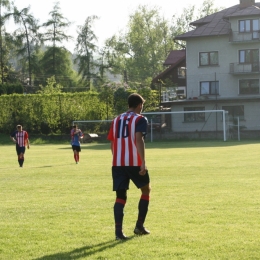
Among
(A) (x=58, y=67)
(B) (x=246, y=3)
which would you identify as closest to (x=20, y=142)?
(B) (x=246, y=3)

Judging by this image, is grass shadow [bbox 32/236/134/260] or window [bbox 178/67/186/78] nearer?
grass shadow [bbox 32/236/134/260]

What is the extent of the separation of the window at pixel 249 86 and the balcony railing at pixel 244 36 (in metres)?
3.81

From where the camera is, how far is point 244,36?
5812cm

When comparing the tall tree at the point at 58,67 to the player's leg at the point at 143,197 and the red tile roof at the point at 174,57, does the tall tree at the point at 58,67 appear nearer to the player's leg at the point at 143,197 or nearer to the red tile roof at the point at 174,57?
the red tile roof at the point at 174,57

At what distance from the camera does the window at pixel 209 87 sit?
195ft

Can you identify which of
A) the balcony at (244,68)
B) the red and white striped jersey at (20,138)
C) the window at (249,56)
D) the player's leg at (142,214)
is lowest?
the player's leg at (142,214)

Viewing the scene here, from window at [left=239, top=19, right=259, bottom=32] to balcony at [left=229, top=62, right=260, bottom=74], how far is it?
10.5 feet

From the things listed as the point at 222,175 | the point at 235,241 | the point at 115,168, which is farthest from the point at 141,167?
the point at 222,175

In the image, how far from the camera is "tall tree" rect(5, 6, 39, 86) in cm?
7414

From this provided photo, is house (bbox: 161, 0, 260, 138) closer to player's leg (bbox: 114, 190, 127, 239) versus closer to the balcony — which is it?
the balcony

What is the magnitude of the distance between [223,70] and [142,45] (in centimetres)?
3191

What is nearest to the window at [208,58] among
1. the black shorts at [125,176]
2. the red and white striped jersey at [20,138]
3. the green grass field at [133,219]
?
the red and white striped jersey at [20,138]

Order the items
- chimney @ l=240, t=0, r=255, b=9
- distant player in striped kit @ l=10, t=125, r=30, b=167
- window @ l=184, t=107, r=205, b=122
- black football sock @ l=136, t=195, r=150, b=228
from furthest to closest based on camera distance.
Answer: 1. chimney @ l=240, t=0, r=255, b=9
2. window @ l=184, t=107, r=205, b=122
3. distant player in striped kit @ l=10, t=125, r=30, b=167
4. black football sock @ l=136, t=195, r=150, b=228

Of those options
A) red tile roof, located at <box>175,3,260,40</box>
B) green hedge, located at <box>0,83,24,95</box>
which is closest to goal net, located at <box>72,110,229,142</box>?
red tile roof, located at <box>175,3,260,40</box>
